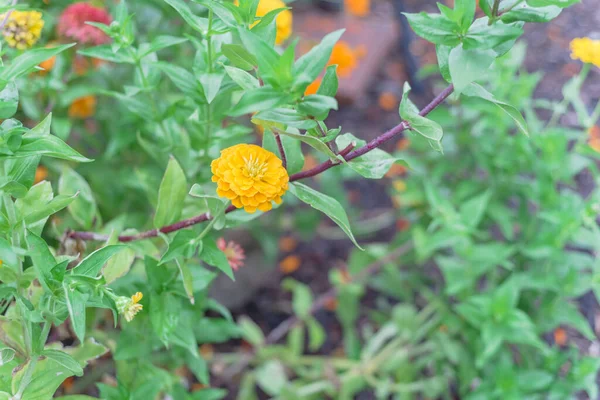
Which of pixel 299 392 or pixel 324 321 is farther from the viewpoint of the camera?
pixel 324 321

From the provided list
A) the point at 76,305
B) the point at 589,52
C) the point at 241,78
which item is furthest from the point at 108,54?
the point at 589,52

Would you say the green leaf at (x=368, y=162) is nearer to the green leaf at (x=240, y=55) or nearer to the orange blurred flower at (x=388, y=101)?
the green leaf at (x=240, y=55)

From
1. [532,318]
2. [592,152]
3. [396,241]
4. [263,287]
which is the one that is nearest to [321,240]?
[263,287]

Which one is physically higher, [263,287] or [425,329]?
[425,329]

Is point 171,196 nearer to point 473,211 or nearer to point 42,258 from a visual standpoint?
point 42,258

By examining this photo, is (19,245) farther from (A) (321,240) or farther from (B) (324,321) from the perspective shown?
(A) (321,240)

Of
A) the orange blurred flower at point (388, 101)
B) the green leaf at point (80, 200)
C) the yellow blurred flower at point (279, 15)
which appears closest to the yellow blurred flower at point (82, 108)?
the green leaf at point (80, 200)

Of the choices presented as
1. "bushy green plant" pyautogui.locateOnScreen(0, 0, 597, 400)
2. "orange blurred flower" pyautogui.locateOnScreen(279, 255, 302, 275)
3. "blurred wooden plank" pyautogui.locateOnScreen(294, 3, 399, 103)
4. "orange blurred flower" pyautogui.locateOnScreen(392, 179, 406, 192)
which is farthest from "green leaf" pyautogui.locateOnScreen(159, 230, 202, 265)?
"blurred wooden plank" pyautogui.locateOnScreen(294, 3, 399, 103)
